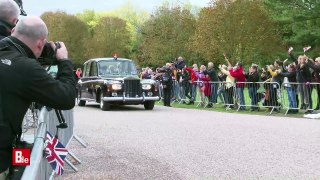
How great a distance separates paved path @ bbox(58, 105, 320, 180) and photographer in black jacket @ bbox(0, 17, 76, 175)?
4134 mm

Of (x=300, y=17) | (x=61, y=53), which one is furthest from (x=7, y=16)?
(x=300, y=17)

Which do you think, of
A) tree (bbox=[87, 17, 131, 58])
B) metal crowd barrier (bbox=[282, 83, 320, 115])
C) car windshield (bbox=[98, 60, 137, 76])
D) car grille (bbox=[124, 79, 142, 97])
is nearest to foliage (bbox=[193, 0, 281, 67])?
car windshield (bbox=[98, 60, 137, 76])

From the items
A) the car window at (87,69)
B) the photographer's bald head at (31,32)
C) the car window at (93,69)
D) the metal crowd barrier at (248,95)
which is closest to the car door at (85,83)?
the car window at (87,69)

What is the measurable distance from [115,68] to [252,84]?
5.91 m

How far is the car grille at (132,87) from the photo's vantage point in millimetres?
20172

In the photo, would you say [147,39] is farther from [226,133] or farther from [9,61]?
[9,61]

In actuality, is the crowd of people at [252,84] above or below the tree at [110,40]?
below

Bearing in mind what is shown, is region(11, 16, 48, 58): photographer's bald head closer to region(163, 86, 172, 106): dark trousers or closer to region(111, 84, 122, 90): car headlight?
region(111, 84, 122, 90): car headlight

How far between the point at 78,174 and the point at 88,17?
343 feet

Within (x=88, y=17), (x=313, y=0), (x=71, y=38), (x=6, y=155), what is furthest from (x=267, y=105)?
(x=88, y=17)

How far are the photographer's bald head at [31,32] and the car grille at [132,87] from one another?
16698 millimetres

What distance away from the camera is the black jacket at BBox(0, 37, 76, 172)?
128 inches

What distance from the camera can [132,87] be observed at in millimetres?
20250

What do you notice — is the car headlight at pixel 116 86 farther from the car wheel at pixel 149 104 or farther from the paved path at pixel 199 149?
the paved path at pixel 199 149
